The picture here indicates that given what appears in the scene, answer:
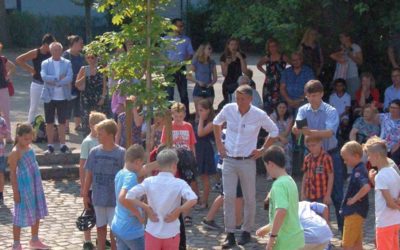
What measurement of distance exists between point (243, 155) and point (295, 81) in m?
4.69

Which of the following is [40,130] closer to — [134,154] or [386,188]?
[134,154]

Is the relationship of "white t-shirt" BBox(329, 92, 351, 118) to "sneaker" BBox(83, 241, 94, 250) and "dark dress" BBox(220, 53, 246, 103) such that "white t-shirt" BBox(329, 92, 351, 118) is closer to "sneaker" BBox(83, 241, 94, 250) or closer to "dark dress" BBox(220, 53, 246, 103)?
"dark dress" BBox(220, 53, 246, 103)

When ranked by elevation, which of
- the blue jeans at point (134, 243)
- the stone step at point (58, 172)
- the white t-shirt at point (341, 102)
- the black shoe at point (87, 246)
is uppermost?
the white t-shirt at point (341, 102)

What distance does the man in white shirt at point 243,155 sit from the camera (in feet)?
35.5

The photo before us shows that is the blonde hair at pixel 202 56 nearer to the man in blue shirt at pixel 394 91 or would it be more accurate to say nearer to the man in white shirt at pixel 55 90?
the man in white shirt at pixel 55 90

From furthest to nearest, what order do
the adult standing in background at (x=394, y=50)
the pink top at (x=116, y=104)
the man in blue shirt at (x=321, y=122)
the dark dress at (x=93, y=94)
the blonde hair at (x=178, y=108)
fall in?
the adult standing in background at (x=394, y=50) < the dark dress at (x=93, y=94) < the pink top at (x=116, y=104) < the blonde hair at (x=178, y=108) < the man in blue shirt at (x=321, y=122)

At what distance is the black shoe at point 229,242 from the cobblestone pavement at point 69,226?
99mm

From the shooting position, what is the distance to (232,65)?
16609 mm

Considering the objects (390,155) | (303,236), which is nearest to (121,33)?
(303,236)

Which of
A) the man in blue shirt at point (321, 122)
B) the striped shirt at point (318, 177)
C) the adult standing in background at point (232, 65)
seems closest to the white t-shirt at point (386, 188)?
the striped shirt at point (318, 177)

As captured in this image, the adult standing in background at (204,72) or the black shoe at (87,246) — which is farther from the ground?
the adult standing in background at (204,72)

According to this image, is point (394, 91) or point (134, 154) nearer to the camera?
point (134, 154)

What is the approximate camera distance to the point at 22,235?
36.6 ft

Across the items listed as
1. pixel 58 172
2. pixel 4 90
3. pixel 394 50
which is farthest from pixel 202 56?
pixel 58 172
